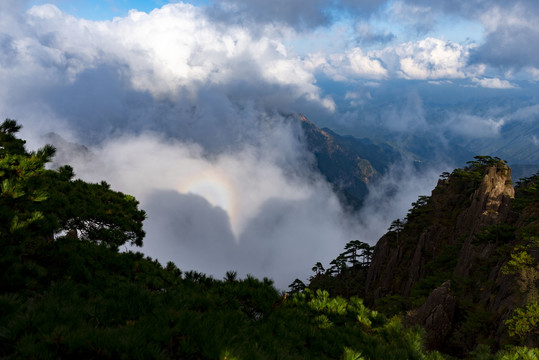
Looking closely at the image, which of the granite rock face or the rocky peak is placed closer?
the granite rock face

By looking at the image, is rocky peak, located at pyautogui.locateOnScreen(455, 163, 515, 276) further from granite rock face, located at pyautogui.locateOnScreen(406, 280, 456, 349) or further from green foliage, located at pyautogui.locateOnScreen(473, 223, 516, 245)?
granite rock face, located at pyautogui.locateOnScreen(406, 280, 456, 349)

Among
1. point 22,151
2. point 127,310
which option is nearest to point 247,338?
point 127,310

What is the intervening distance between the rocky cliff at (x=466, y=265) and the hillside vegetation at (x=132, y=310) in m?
19.9

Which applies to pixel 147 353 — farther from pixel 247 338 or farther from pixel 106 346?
pixel 247 338

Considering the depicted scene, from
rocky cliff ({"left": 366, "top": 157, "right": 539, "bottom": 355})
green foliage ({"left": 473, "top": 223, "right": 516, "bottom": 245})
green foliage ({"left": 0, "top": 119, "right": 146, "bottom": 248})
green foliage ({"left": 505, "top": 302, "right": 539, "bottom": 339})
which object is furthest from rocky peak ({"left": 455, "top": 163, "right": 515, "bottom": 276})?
green foliage ({"left": 0, "top": 119, "right": 146, "bottom": 248})

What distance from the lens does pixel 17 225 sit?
7082 mm

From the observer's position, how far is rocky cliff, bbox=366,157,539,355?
23.5 m

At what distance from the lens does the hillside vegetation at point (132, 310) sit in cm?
383

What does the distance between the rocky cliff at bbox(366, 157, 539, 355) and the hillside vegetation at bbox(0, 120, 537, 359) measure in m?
19.9

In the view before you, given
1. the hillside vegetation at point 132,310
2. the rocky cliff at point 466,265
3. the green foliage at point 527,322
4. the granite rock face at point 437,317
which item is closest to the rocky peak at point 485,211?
the rocky cliff at point 466,265

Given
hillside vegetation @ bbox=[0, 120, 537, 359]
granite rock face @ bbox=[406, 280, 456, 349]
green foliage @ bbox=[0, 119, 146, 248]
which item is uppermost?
green foliage @ bbox=[0, 119, 146, 248]

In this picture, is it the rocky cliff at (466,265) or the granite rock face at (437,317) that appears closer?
the rocky cliff at (466,265)

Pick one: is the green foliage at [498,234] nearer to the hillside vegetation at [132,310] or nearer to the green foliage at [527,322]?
the green foliage at [527,322]

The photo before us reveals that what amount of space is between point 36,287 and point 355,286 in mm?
86938
